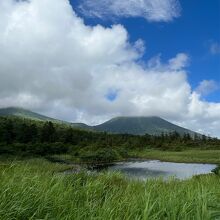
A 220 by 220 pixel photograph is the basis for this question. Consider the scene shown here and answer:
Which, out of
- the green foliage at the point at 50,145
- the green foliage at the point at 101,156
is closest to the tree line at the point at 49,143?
the green foliage at the point at 50,145

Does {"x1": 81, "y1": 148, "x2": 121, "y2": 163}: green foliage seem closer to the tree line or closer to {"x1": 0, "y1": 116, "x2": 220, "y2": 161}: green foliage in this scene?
{"x1": 0, "y1": 116, "x2": 220, "y2": 161}: green foliage

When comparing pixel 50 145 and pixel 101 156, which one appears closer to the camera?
pixel 50 145

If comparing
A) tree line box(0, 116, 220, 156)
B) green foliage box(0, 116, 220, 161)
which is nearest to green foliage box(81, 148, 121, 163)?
green foliage box(0, 116, 220, 161)

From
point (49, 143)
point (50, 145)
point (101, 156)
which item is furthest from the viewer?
point (49, 143)

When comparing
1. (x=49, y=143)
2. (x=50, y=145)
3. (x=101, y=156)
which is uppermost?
(x=49, y=143)

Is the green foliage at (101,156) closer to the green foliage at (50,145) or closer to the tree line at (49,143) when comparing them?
the green foliage at (50,145)

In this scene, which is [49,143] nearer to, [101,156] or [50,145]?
[50,145]

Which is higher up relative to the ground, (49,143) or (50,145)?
(49,143)

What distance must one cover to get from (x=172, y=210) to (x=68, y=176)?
A: 18.9ft

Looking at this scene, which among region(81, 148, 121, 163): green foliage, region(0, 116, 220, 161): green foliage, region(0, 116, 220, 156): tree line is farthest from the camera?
region(81, 148, 121, 163): green foliage

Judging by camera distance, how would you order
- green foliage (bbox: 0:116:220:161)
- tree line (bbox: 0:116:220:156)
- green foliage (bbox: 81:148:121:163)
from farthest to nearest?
green foliage (bbox: 81:148:121:163)
tree line (bbox: 0:116:220:156)
green foliage (bbox: 0:116:220:161)

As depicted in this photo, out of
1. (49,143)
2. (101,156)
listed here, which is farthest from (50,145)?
(101,156)

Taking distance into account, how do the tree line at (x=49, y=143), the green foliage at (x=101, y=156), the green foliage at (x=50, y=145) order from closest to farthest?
1. the green foliage at (x=50, y=145)
2. the tree line at (x=49, y=143)
3. the green foliage at (x=101, y=156)

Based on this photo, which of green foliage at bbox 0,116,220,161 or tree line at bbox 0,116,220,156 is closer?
green foliage at bbox 0,116,220,161
